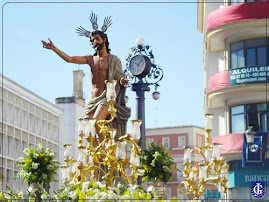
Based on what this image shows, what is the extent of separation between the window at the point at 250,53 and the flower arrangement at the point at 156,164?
51.8 feet

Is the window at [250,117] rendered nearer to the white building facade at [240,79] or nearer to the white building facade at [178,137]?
the white building facade at [240,79]

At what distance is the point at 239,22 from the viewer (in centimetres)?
3953

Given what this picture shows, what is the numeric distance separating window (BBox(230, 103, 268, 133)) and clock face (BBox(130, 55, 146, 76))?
Answer: 27.0 feet

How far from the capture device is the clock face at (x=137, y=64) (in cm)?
3306

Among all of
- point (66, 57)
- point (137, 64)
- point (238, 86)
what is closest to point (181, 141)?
point (238, 86)

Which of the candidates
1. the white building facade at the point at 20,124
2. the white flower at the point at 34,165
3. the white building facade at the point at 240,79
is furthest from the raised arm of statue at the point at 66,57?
the white building facade at the point at 20,124

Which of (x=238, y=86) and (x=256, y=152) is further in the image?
(x=238, y=86)

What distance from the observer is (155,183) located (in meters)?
24.1

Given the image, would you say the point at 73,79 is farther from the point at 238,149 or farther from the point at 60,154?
the point at 238,149

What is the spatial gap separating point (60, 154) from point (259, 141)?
46.8m

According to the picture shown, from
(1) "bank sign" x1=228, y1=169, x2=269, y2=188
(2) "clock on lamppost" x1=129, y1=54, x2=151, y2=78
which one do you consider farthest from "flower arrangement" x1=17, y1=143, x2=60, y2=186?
(1) "bank sign" x1=228, y1=169, x2=269, y2=188

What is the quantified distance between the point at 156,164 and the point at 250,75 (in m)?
15.8

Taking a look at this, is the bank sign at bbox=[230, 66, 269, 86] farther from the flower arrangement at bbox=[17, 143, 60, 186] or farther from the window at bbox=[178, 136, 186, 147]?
the window at bbox=[178, 136, 186, 147]

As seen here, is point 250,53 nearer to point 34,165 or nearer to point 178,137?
point 34,165
